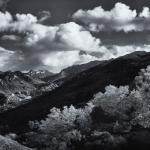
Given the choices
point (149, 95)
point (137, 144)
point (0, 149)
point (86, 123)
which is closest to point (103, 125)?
point (86, 123)

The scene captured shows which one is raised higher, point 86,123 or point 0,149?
point 86,123

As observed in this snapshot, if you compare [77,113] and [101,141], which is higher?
[77,113]

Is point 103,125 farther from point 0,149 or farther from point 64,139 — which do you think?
point 0,149

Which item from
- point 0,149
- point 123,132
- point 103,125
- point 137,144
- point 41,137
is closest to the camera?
point 0,149

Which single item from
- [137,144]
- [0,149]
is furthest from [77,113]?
[0,149]

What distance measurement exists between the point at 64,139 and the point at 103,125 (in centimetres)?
2027

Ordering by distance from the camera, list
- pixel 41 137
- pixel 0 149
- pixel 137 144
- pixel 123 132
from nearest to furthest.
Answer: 1. pixel 0 149
2. pixel 137 144
3. pixel 123 132
4. pixel 41 137

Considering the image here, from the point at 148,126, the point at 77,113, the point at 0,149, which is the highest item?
the point at 77,113

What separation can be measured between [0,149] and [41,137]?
32.1 meters

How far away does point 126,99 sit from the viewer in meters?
115

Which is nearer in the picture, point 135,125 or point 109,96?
point 135,125

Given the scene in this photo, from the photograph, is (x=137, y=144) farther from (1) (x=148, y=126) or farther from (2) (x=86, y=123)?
(2) (x=86, y=123)

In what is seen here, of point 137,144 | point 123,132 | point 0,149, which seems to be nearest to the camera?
point 0,149

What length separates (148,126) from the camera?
106 metres
